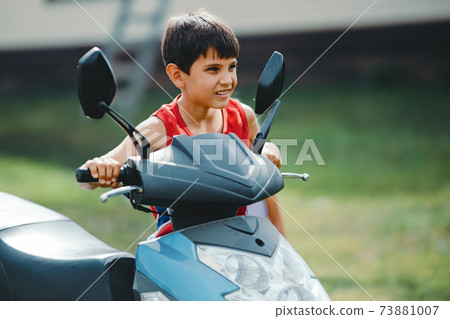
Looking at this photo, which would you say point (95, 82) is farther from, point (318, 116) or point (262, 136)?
point (318, 116)

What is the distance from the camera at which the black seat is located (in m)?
1.88

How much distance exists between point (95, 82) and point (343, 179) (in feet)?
16.5

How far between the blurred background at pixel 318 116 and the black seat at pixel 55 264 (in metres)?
2.10

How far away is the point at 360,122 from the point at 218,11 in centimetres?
345

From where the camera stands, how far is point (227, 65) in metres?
2.00

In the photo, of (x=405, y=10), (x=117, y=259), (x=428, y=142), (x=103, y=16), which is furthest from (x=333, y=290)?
(x=103, y=16)

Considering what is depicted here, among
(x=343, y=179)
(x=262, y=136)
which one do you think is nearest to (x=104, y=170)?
(x=262, y=136)

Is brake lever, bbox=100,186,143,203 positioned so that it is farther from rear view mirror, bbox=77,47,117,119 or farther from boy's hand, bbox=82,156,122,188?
rear view mirror, bbox=77,47,117,119

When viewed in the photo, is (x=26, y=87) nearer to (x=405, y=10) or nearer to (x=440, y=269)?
(x=405, y=10)

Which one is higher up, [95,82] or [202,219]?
[95,82]

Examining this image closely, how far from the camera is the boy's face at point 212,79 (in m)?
1.99

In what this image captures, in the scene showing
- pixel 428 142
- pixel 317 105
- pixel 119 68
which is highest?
pixel 119 68

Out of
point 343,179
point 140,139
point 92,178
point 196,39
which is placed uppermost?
point 343,179

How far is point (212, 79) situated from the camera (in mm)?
2014
